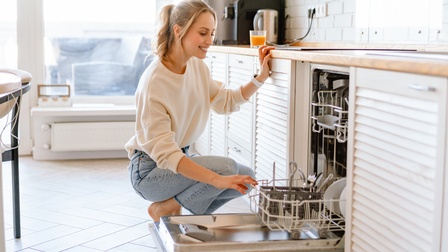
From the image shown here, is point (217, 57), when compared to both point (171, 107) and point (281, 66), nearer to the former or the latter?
point (281, 66)

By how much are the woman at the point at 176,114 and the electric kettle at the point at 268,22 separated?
1.54 m

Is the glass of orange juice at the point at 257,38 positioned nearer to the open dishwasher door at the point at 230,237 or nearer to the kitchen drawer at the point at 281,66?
the kitchen drawer at the point at 281,66

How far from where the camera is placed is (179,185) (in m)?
2.49

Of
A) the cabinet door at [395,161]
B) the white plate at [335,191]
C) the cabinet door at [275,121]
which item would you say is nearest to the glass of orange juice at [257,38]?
the cabinet door at [275,121]

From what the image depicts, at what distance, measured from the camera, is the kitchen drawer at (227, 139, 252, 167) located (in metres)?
3.36

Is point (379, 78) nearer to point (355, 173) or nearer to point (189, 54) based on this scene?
point (355, 173)

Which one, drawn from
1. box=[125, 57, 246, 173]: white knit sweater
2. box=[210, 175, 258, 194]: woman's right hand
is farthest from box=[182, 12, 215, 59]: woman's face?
box=[210, 175, 258, 194]: woman's right hand

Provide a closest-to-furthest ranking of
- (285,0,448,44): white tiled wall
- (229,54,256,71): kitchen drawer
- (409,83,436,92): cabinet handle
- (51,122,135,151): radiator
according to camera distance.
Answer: (409,83,436,92): cabinet handle, (285,0,448,44): white tiled wall, (229,54,256,71): kitchen drawer, (51,122,135,151): radiator

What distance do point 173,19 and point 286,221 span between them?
915 mm

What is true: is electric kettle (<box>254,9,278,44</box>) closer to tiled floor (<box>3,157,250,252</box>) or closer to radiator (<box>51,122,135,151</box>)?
tiled floor (<box>3,157,250,252</box>)

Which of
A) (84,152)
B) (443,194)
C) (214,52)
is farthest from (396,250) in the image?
(84,152)

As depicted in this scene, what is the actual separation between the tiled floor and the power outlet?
1.18 m

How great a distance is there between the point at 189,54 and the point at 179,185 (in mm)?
501

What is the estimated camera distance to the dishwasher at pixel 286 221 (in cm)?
197
